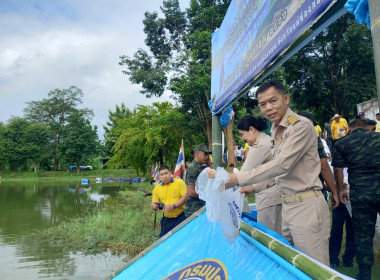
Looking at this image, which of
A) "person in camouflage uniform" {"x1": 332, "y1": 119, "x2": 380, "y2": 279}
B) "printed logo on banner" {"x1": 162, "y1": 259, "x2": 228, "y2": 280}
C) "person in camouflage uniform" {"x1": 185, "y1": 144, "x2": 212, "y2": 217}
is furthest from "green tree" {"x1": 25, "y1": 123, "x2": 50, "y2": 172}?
"person in camouflage uniform" {"x1": 332, "y1": 119, "x2": 380, "y2": 279}

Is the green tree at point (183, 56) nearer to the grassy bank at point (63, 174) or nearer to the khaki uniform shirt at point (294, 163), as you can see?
the khaki uniform shirt at point (294, 163)

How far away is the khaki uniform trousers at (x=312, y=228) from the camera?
5.71ft

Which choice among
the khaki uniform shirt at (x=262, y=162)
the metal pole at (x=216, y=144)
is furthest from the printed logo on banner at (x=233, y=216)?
the metal pole at (x=216, y=144)

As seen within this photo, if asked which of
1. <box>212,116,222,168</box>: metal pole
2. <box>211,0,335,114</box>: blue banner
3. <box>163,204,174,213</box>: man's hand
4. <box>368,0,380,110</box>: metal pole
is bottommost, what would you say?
<box>163,204,174,213</box>: man's hand

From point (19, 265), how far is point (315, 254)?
5792 millimetres

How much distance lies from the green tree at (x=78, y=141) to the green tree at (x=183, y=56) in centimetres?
2244

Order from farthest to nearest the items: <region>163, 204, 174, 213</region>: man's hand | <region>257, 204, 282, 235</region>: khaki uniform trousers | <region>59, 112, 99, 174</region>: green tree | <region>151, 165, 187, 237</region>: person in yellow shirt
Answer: <region>59, 112, 99, 174</region>: green tree < <region>151, 165, 187, 237</region>: person in yellow shirt < <region>163, 204, 174, 213</region>: man's hand < <region>257, 204, 282, 235</region>: khaki uniform trousers

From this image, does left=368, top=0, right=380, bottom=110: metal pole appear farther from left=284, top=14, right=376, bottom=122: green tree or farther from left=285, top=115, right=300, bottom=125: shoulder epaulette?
left=284, top=14, right=376, bottom=122: green tree

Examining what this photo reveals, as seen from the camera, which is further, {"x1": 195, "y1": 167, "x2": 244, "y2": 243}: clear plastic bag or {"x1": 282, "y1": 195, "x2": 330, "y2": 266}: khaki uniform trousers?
{"x1": 195, "y1": 167, "x2": 244, "y2": 243}: clear plastic bag

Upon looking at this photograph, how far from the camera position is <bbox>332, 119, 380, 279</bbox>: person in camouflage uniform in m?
2.53

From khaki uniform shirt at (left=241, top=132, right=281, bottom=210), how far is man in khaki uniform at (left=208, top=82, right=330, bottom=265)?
37 cm

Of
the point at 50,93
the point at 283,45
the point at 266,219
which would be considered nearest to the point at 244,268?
the point at 266,219

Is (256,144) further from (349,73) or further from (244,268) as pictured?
(349,73)

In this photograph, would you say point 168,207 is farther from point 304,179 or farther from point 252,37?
point 304,179
